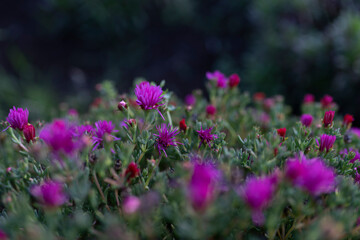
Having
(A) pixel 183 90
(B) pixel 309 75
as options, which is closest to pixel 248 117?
(B) pixel 309 75

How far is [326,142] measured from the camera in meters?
1.18

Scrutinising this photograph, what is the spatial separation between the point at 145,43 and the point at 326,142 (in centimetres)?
347

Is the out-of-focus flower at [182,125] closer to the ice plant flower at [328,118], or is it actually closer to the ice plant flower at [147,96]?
the ice plant flower at [147,96]

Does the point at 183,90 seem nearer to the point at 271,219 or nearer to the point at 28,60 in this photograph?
the point at 28,60

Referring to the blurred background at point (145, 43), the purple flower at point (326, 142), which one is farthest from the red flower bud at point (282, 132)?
the blurred background at point (145, 43)

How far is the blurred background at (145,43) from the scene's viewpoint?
3.23m

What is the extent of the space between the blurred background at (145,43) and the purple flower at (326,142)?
6.34ft

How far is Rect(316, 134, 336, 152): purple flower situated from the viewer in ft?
3.84

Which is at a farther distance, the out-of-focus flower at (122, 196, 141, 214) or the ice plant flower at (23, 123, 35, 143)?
the ice plant flower at (23, 123, 35, 143)

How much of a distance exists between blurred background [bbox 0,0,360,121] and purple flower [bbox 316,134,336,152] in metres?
1.93

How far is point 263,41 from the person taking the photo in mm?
3322

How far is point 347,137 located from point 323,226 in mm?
809

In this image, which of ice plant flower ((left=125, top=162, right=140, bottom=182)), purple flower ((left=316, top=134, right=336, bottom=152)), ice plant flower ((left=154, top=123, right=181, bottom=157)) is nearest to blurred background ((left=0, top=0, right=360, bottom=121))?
purple flower ((left=316, top=134, right=336, bottom=152))

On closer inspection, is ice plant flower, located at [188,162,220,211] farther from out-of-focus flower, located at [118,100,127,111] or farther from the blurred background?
the blurred background
